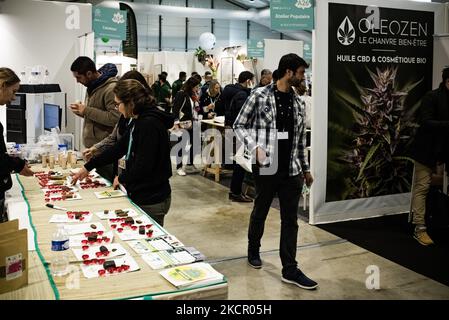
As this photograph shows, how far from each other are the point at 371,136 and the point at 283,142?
7.08 feet

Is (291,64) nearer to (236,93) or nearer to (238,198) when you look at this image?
(236,93)

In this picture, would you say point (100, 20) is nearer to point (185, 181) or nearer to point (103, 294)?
point (185, 181)

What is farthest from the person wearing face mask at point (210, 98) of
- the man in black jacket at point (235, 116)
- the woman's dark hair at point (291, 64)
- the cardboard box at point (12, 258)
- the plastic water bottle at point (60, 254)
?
the cardboard box at point (12, 258)

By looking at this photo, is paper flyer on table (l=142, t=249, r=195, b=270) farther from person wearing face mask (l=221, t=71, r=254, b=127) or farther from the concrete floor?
person wearing face mask (l=221, t=71, r=254, b=127)

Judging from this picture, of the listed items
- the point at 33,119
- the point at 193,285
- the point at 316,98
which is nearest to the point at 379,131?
the point at 316,98

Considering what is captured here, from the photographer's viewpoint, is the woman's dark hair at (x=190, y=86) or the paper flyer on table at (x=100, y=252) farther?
the woman's dark hair at (x=190, y=86)

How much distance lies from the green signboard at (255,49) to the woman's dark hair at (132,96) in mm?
8143

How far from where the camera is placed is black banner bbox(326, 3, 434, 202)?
470 cm

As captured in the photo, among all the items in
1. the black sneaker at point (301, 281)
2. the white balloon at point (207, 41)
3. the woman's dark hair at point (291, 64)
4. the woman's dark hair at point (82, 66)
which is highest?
the white balloon at point (207, 41)

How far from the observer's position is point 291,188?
10.3 feet

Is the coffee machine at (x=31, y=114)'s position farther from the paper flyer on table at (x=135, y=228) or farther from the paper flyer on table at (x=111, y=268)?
the paper flyer on table at (x=111, y=268)

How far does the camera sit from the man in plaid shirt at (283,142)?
3113mm

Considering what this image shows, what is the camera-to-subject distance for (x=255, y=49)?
34.7 ft

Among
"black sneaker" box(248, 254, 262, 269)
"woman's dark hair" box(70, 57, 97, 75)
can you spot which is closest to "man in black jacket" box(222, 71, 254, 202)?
"woman's dark hair" box(70, 57, 97, 75)
